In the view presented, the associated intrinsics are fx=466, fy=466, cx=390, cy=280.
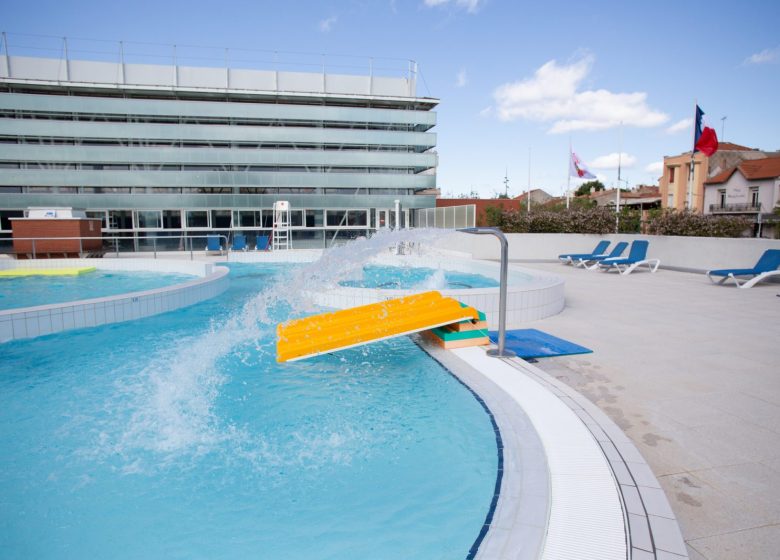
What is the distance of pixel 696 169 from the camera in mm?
49250

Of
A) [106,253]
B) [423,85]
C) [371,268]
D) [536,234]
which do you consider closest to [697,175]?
[423,85]

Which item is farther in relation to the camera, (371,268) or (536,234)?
(536,234)

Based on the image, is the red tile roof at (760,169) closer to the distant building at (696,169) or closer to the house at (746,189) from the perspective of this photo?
the house at (746,189)

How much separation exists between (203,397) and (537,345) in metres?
3.79

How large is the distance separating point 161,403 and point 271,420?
1185 mm

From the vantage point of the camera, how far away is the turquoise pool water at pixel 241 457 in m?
2.53

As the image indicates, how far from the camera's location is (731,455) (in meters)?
3.06

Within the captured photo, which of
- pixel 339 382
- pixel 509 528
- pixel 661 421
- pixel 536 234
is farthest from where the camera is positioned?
pixel 536 234

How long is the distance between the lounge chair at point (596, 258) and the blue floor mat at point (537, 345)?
8.64 meters

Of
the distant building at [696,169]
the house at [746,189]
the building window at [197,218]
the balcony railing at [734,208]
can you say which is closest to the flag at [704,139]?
the building window at [197,218]

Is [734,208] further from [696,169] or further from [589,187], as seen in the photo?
[589,187]

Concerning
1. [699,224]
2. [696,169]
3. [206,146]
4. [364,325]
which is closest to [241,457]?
[364,325]

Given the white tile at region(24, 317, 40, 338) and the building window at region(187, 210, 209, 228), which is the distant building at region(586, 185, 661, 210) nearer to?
the building window at region(187, 210, 209, 228)

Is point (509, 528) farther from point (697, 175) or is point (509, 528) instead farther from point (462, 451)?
point (697, 175)
